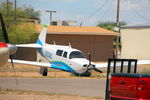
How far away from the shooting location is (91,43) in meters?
47.5

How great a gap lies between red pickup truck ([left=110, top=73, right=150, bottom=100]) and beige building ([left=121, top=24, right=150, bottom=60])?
36.9m

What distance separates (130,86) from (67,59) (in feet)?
58.2

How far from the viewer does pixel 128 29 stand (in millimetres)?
50594

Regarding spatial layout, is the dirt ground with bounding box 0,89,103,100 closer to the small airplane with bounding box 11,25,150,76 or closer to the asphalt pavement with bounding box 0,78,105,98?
the asphalt pavement with bounding box 0,78,105,98

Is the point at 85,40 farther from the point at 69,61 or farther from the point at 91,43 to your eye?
the point at 69,61

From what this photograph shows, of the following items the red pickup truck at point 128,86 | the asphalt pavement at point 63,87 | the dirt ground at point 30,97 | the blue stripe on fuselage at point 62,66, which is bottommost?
the blue stripe on fuselage at point 62,66

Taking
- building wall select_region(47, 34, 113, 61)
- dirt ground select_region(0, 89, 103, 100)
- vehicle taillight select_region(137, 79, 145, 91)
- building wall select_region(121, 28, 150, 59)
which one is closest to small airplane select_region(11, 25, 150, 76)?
dirt ground select_region(0, 89, 103, 100)

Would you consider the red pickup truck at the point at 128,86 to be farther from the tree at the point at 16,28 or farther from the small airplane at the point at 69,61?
the tree at the point at 16,28

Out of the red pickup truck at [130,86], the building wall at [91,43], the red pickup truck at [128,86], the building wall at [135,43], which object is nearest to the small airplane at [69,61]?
the building wall at [91,43]

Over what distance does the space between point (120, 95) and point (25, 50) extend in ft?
115

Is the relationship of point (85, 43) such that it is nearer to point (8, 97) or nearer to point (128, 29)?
point (128, 29)

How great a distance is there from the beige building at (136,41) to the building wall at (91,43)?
2.48m

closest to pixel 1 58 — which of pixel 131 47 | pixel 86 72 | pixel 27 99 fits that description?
pixel 27 99

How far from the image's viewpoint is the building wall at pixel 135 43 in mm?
47156
